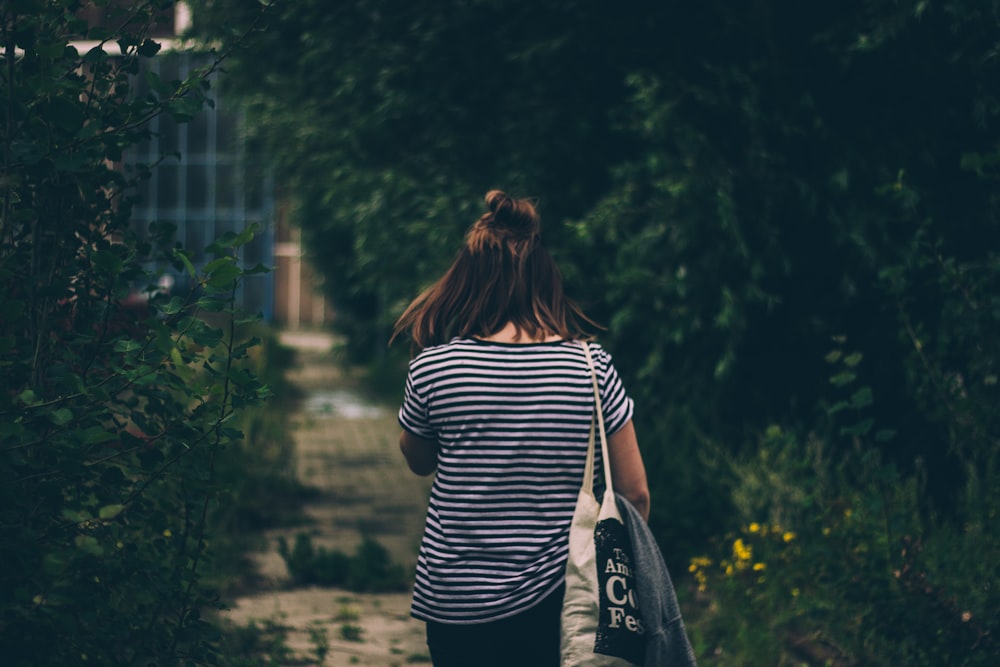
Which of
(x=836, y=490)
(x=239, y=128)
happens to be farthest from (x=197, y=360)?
(x=239, y=128)

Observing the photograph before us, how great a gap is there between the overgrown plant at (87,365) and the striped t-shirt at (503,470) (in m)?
0.54

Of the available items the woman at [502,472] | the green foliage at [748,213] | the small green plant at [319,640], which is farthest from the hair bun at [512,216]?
the small green plant at [319,640]

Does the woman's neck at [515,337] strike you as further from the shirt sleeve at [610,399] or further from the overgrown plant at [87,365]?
the overgrown plant at [87,365]

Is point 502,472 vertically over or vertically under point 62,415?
under

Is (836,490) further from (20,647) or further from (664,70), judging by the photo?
(20,647)

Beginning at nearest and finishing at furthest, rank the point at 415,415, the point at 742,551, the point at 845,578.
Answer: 1. the point at 415,415
2. the point at 845,578
3. the point at 742,551

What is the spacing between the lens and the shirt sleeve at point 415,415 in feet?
9.61

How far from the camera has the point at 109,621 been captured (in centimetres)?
312

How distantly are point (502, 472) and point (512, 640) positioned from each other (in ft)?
1.27

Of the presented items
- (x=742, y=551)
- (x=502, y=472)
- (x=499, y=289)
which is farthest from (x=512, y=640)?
(x=742, y=551)

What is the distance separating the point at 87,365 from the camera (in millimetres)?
3172

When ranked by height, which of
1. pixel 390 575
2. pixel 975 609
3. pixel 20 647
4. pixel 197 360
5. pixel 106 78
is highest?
pixel 106 78

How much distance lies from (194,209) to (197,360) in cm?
4580

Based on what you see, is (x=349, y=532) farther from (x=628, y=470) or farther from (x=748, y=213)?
(x=628, y=470)
